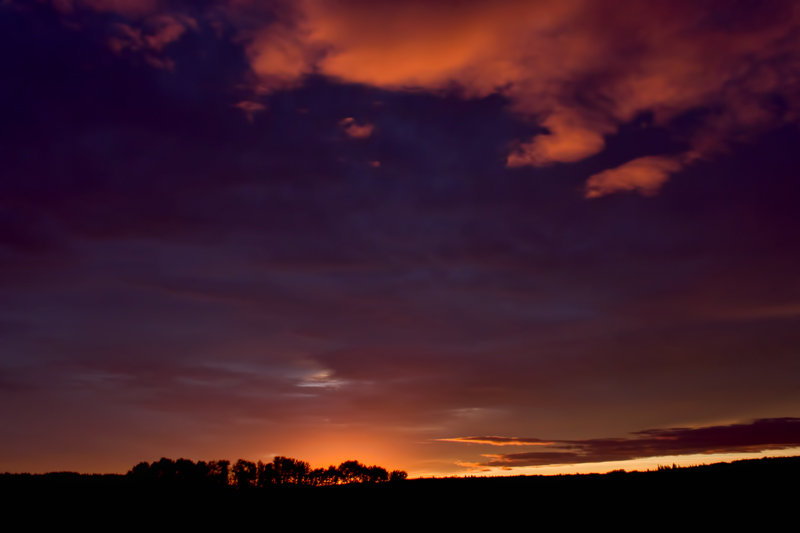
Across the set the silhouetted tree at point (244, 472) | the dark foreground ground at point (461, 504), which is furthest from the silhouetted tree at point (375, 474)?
the dark foreground ground at point (461, 504)

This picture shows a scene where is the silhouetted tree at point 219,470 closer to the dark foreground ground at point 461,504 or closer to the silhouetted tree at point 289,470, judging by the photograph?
the silhouetted tree at point 289,470

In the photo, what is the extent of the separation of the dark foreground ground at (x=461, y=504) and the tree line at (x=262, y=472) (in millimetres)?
62910

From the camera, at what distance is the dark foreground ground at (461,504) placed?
2666 cm

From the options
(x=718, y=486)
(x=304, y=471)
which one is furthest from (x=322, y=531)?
(x=304, y=471)

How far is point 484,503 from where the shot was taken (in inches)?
1287

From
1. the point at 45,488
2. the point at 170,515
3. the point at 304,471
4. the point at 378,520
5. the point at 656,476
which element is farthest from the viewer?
the point at 304,471

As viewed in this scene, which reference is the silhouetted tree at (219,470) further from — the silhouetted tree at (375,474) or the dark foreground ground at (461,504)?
the dark foreground ground at (461,504)

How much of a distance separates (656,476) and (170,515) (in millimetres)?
28874

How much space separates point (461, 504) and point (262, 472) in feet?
276

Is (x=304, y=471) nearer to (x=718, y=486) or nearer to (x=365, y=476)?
(x=365, y=476)

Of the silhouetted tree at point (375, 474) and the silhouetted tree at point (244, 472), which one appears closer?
A: the silhouetted tree at point (244, 472)

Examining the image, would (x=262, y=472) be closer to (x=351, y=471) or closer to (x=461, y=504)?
(x=351, y=471)

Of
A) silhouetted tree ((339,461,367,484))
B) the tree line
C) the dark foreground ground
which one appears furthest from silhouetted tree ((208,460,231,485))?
the dark foreground ground

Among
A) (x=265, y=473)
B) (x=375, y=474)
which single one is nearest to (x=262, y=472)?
(x=265, y=473)
